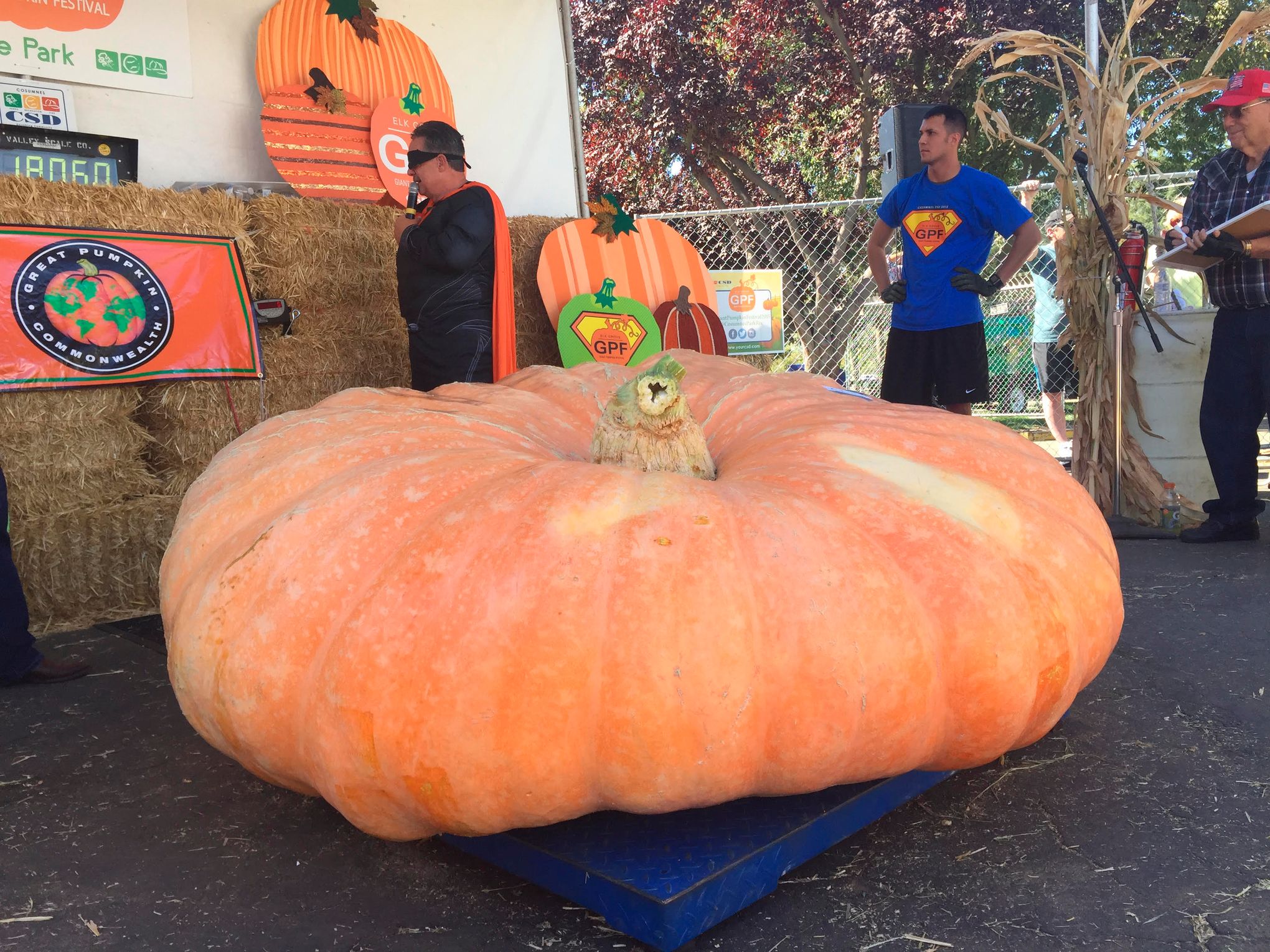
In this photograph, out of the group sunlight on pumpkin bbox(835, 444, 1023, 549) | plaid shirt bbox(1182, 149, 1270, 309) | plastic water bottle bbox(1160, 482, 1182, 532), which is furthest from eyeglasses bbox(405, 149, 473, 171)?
plastic water bottle bbox(1160, 482, 1182, 532)

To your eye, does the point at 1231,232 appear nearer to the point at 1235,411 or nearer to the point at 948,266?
the point at 1235,411

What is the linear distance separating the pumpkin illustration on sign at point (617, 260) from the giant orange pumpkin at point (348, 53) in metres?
0.93

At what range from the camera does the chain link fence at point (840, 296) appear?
363 inches

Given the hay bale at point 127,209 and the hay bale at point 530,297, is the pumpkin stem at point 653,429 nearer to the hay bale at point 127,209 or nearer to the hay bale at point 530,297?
the hay bale at point 127,209

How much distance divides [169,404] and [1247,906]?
3466 mm

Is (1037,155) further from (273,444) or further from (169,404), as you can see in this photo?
(273,444)

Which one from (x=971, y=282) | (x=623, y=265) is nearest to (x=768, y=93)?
(x=623, y=265)

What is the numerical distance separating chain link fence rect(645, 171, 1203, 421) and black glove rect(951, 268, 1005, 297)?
476 centimetres

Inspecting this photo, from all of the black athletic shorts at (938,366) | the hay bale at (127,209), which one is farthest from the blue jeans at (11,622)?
the black athletic shorts at (938,366)

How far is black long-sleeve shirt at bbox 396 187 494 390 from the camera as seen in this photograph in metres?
3.50

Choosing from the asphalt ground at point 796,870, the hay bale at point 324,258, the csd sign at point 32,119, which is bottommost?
the asphalt ground at point 796,870

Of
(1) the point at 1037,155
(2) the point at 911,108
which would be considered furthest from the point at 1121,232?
(1) the point at 1037,155

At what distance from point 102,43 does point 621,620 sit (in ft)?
12.1

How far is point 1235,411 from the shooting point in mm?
4121
